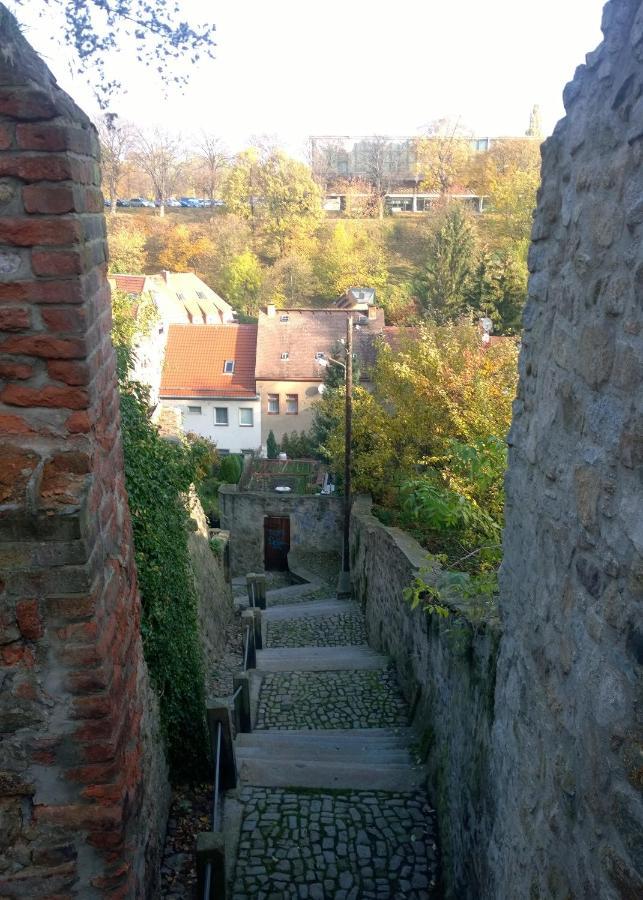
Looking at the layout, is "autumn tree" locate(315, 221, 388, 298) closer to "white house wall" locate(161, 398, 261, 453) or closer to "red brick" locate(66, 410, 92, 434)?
"white house wall" locate(161, 398, 261, 453)

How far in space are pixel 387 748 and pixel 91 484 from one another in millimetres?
5549

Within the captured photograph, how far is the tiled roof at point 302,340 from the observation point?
1141 inches

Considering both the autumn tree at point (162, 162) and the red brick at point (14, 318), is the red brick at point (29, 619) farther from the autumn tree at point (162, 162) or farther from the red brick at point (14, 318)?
the autumn tree at point (162, 162)

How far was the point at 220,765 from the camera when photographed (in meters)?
5.57

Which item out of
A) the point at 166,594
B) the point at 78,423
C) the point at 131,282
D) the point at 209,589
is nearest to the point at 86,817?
the point at 78,423

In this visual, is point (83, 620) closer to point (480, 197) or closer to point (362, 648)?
point (362, 648)

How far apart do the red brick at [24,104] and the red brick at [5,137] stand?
0.04m

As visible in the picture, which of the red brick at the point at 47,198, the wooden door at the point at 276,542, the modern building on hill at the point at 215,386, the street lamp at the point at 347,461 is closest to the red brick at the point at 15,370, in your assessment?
the red brick at the point at 47,198

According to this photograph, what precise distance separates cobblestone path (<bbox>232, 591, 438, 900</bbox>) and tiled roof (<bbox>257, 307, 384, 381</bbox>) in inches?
817

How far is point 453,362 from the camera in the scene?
16.0 m

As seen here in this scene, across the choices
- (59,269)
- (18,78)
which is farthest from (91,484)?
(18,78)

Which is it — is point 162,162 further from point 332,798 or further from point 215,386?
point 332,798

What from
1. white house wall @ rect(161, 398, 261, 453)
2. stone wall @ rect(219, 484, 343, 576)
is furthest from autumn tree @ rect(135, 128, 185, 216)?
stone wall @ rect(219, 484, 343, 576)

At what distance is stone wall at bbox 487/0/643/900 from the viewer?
2062 millimetres
